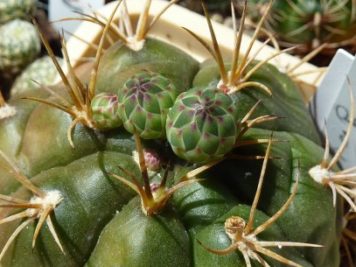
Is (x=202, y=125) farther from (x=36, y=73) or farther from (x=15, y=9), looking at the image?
(x=15, y=9)

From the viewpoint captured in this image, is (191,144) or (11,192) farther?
(11,192)

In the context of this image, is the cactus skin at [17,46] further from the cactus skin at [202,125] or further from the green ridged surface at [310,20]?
the cactus skin at [202,125]

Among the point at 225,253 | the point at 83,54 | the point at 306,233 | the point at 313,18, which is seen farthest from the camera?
the point at 313,18

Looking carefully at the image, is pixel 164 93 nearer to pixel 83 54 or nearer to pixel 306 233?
pixel 306 233

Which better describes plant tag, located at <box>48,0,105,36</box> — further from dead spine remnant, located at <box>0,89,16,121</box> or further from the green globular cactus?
dead spine remnant, located at <box>0,89,16,121</box>

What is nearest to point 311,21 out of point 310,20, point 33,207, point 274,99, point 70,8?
point 310,20

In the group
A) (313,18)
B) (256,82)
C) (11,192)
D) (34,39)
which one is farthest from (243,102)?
(34,39)

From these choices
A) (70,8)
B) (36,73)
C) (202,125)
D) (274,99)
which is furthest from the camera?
(36,73)
